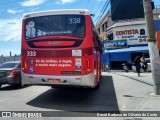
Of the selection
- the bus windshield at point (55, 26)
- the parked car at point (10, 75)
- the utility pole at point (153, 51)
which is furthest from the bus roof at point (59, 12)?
the parked car at point (10, 75)

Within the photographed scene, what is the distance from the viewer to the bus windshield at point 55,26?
9.91 meters

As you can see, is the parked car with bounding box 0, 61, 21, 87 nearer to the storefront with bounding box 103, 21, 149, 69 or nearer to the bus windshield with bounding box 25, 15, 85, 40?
the bus windshield with bounding box 25, 15, 85, 40

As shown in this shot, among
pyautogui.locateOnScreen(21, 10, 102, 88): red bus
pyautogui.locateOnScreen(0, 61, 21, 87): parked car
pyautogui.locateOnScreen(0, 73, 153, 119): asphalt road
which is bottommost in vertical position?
pyautogui.locateOnScreen(0, 73, 153, 119): asphalt road

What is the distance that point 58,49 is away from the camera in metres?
9.88

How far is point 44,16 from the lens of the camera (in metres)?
10.2

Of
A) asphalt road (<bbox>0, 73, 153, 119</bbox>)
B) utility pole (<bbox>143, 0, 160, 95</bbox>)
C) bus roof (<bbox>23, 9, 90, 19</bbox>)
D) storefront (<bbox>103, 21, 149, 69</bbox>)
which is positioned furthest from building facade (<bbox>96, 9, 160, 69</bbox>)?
bus roof (<bbox>23, 9, 90, 19</bbox>)

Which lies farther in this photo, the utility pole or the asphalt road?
the utility pole

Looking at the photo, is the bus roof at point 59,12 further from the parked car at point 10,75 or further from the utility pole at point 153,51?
the parked car at point 10,75

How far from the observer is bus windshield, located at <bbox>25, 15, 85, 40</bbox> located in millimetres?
9906

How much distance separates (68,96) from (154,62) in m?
3.96

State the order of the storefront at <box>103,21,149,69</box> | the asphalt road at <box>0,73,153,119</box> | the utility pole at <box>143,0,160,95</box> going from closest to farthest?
the asphalt road at <box>0,73,153,119</box> < the utility pole at <box>143,0,160,95</box> < the storefront at <box>103,21,149,69</box>

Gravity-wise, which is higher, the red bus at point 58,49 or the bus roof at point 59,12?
the bus roof at point 59,12

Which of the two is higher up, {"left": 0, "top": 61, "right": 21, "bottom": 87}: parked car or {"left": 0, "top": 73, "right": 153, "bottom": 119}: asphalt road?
{"left": 0, "top": 61, "right": 21, "bottom": 87}: parked car

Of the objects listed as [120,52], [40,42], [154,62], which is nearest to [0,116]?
[40,42]
